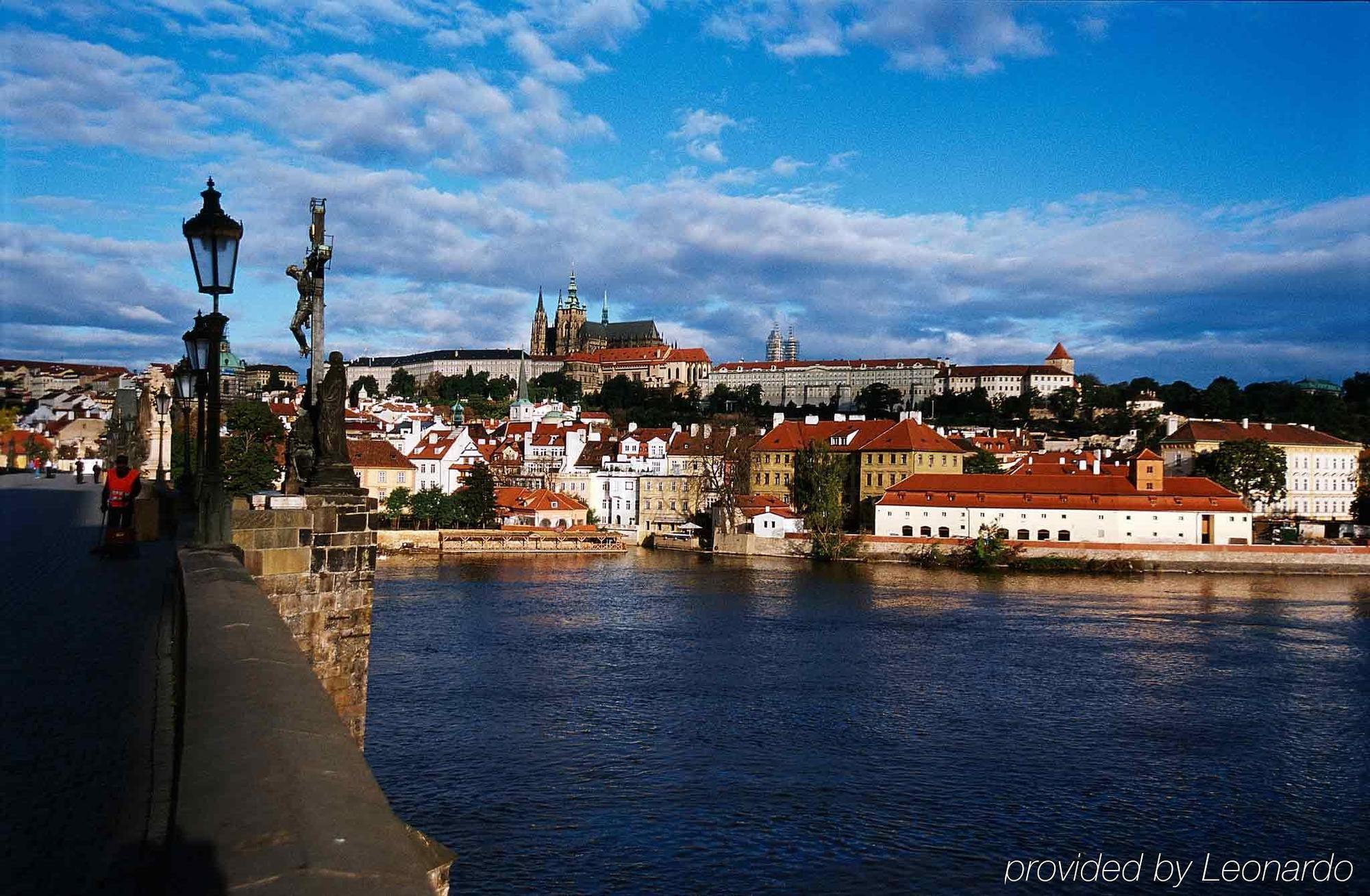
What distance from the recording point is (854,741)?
1977 cm

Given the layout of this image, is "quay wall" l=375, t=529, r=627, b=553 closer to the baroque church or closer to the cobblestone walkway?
the cobblestone walkway

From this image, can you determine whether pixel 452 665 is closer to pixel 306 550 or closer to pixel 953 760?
pixel 953 760

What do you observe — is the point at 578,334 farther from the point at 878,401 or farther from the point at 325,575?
the point at 325,575

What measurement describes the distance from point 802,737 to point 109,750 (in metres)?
16.0

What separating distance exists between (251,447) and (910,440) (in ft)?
117

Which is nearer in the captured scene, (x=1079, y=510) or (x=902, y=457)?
(x=1079, y=510)

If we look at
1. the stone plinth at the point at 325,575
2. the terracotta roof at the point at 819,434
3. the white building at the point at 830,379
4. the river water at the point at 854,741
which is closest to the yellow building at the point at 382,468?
the terracotta roof at the point at 819,434

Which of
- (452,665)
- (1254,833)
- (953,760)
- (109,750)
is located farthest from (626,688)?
(109,750)

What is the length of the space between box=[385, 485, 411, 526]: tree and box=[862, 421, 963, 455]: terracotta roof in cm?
2656

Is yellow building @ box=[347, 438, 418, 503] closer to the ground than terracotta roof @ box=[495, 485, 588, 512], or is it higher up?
higher up

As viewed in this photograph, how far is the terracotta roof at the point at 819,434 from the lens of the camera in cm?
7100

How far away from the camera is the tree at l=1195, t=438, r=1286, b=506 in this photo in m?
69.2

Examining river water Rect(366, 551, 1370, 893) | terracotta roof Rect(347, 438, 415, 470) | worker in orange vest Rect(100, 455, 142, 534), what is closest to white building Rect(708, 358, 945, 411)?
terracotta roof Rect(347, 438, 415, 470)

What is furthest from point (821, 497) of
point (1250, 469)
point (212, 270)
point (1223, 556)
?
point (212, 270)
